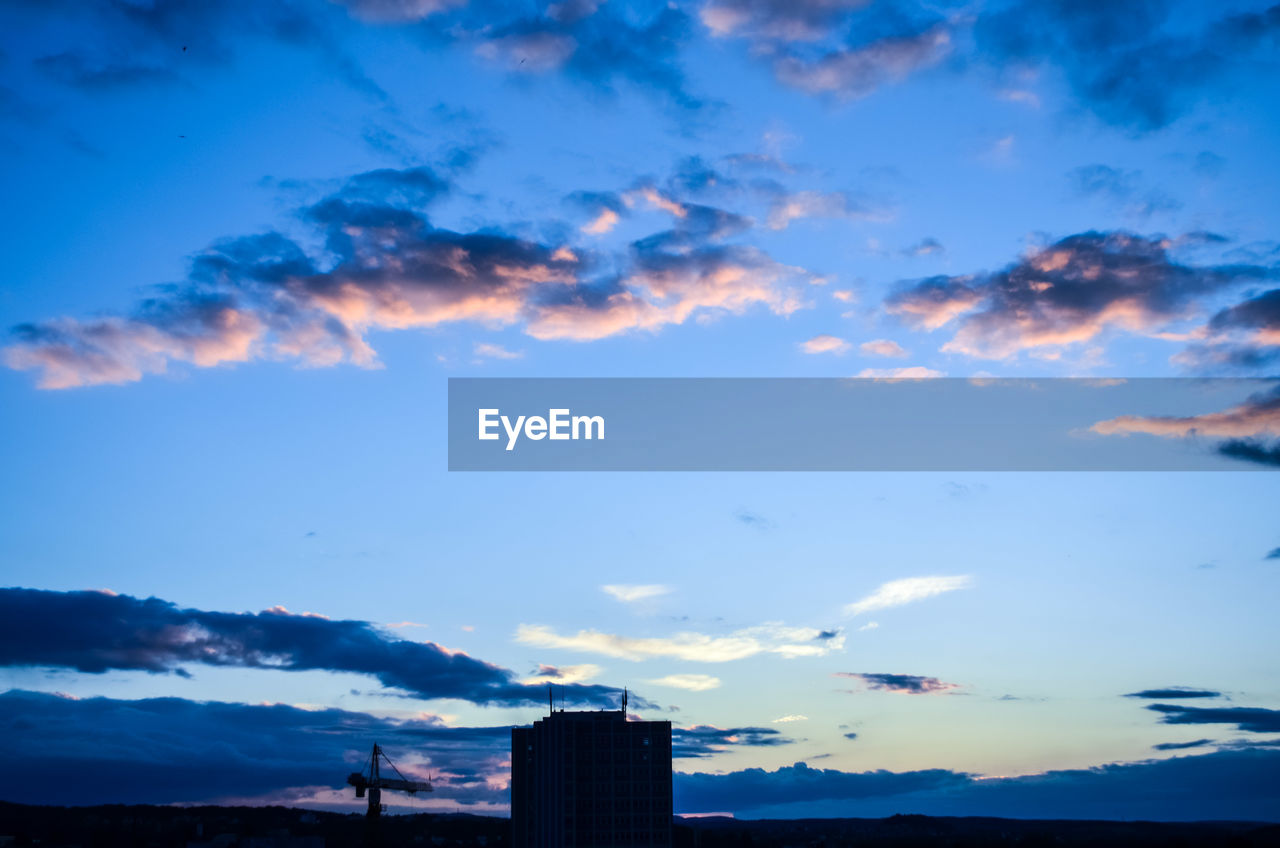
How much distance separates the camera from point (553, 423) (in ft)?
343

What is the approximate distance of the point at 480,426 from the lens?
10538cm

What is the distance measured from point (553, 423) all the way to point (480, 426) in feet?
22.6
